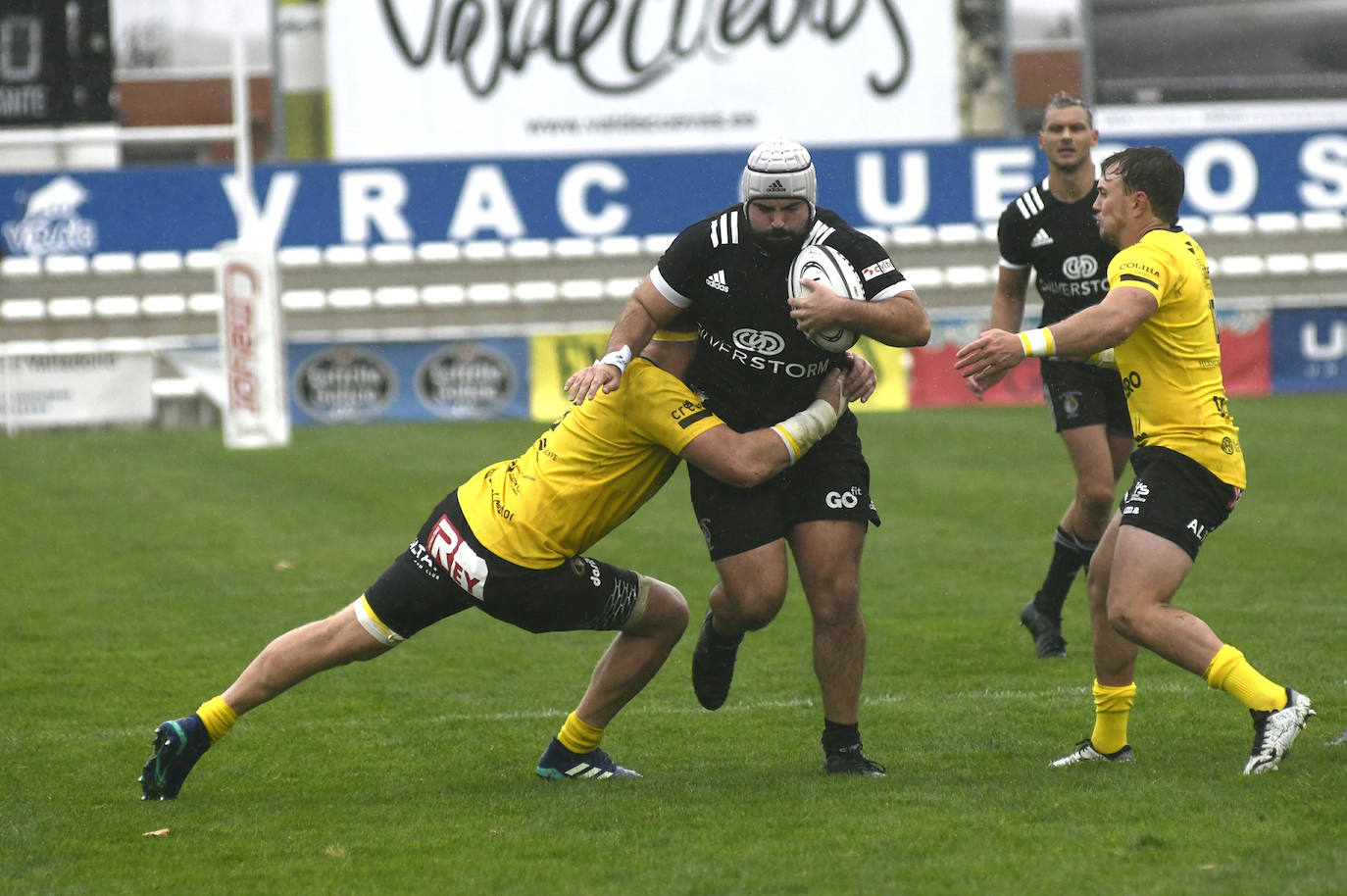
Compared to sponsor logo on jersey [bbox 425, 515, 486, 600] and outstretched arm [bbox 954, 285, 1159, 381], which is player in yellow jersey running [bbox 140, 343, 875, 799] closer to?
Result: sponsor logo on jersey [bbox 425, 515, 486, 600]

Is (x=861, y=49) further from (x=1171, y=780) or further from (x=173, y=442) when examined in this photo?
(x=1171, y=780)

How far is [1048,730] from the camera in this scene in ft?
20.7

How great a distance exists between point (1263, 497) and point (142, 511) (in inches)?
332

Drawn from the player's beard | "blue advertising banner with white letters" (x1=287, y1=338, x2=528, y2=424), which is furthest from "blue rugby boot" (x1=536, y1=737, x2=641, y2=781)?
"blue advertising banner with white letters" (x1=287, y1=338, x2=528, y2=424)

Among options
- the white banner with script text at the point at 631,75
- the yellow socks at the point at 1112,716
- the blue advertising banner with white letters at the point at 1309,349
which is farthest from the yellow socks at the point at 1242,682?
the white banner with script text at the point at 631,75

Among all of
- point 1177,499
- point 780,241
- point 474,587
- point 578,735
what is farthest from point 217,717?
point 1177,499

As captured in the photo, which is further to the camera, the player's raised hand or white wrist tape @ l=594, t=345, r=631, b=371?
white wrist tape @ l=594, t=345, r=631, b=371

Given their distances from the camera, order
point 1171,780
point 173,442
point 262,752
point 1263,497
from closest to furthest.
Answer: point 1171,780, point 262,752, point 1263,497, point 173,442

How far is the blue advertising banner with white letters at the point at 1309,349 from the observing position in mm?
22797

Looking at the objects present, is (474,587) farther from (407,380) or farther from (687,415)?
(407,380)

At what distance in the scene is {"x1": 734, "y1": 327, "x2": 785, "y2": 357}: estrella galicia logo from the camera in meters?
5.69

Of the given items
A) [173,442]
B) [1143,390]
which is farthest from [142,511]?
[1143,390]

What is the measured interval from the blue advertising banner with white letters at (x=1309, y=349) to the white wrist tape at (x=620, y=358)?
1873cm

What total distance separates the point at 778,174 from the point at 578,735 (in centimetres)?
193
